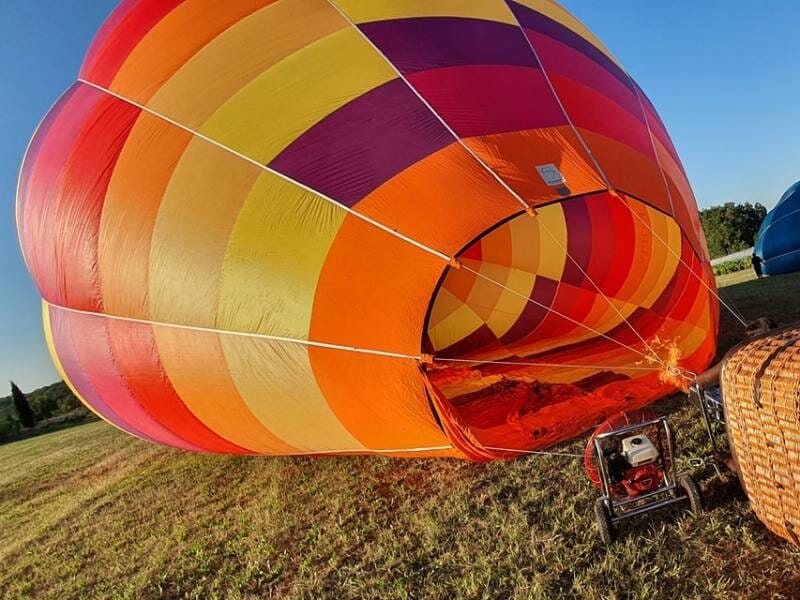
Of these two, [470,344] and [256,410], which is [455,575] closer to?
[256,410]

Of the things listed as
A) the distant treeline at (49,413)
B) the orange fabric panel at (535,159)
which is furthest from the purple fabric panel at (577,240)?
the distant treeline at (49,413)

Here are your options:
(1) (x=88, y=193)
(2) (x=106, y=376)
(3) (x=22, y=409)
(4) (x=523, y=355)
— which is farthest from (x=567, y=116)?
(3) (x=22, y=409)

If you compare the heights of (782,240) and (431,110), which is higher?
(431,110)

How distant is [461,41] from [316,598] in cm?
285

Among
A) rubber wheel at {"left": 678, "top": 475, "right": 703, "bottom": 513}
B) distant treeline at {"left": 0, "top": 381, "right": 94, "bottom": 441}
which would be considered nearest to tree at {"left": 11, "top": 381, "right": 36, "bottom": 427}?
distant treeline at {"left": 0, "top": 381, "right": 94, "bottom": 441}

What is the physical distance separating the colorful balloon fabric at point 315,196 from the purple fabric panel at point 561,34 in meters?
0.02

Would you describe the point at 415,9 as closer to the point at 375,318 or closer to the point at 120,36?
the point at 375,318

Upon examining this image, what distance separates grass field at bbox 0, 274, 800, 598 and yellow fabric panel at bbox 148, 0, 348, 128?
229 centimetres

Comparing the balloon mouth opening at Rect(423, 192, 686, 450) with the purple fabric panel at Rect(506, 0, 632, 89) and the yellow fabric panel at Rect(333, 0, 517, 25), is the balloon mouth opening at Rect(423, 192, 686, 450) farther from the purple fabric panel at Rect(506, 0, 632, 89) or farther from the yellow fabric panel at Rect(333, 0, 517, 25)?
the yellow fabric panel at Rect(333, 0, 517, 25)

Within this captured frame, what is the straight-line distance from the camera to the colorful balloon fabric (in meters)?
2.84

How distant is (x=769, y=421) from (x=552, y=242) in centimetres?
360

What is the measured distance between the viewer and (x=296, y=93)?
3049 millimetres

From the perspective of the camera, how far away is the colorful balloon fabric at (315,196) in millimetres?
2836

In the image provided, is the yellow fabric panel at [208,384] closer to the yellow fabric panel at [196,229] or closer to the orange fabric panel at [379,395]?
the yellow fabric panel at [196,229]
